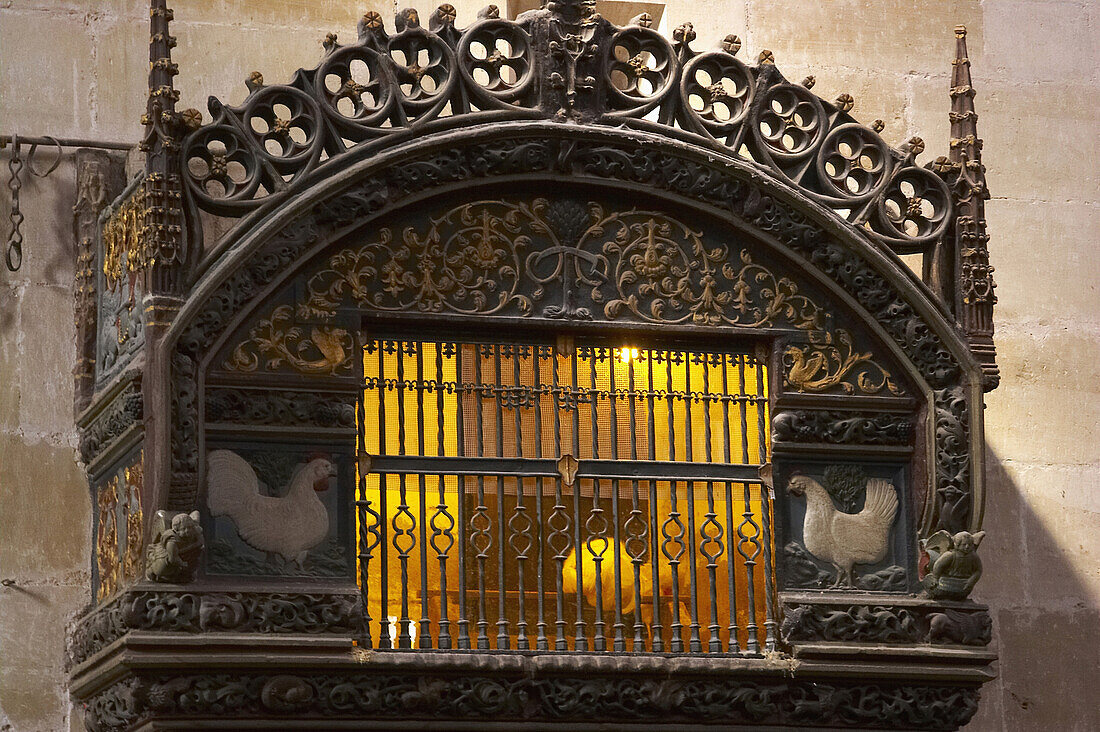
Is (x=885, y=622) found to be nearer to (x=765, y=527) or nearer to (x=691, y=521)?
(x=765, y=527)

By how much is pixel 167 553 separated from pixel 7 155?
199 cm

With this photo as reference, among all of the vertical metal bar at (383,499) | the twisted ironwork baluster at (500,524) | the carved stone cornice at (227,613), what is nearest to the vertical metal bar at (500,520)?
the twisted ironwork baluster at (500,524)

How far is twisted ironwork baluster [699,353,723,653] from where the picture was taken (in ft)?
22.1

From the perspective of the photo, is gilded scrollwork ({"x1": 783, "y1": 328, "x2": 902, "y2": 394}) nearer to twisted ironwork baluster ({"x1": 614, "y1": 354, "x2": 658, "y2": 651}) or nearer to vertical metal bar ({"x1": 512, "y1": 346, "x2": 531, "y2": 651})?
twisted ironwork baluster ({"x1": 614, "y1": 354, "x2": 658, "y2": 651})

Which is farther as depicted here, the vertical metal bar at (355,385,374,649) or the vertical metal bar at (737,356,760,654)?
the vertical metal bar at (737,356,760,654)

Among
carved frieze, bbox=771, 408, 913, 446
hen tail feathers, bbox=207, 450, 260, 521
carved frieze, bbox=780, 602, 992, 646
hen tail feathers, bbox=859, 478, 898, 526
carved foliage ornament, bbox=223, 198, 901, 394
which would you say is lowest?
carved frieze, bbox=780, 602, 992, 646

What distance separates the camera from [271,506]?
6367mm

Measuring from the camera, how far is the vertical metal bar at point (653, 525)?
6609 mm

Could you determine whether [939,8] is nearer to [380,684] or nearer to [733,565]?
[733,565]

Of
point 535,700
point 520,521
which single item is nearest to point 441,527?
point 520,521

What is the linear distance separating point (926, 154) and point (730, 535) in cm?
226

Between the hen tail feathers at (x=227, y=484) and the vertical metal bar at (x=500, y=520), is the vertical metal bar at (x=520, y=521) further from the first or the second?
the hen tail feathers at (x=227, y=484)

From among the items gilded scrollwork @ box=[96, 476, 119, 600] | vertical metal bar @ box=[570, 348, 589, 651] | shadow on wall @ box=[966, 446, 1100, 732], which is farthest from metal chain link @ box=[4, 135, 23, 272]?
shadow on wall @ box=[966, 446, 1100, 732]

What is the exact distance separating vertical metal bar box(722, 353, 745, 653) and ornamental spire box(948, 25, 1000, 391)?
84 cm
